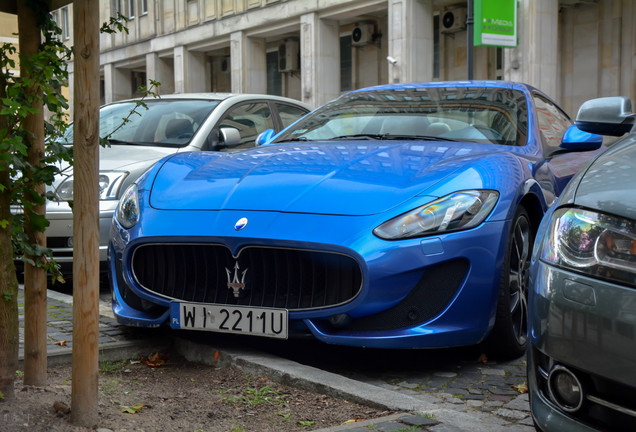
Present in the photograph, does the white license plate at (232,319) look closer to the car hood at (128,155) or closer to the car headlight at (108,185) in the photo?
the car headlight at (108,185)

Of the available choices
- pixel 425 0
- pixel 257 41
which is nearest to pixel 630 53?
pixel 425 0

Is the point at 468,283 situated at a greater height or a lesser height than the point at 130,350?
greater

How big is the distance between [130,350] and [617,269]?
274 cm

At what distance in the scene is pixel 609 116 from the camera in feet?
11.7

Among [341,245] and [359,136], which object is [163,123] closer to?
[359,136]

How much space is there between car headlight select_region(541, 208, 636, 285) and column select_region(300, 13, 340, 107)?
76.7 ft

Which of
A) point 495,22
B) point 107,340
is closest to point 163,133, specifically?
point 107,340

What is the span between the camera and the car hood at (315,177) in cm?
397

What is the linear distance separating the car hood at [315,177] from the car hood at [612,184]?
4.03 feet

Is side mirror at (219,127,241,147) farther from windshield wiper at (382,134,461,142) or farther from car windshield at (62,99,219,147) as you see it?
windshield wiper at (382,134,461,142)

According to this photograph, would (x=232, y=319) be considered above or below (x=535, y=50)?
below

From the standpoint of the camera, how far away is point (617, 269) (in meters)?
2.33

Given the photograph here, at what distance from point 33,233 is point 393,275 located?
1492 mm

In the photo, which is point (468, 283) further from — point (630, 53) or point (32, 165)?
point (630, 53)
